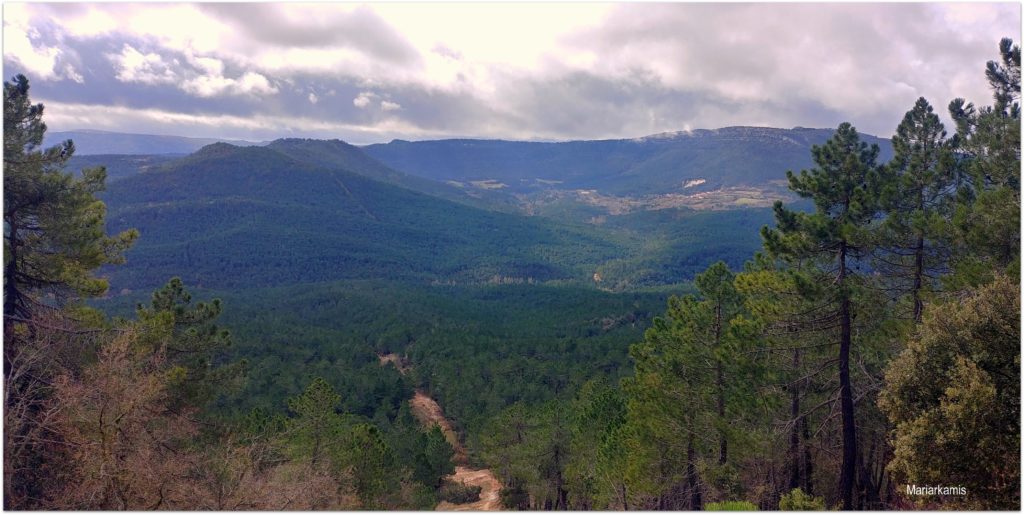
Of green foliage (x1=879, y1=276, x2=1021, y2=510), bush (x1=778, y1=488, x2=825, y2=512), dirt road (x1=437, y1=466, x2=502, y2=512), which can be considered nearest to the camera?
green foliage (x1=879, y1=276, x2=1021, y2=510)

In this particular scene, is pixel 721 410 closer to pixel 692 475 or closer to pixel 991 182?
pixel 692 475

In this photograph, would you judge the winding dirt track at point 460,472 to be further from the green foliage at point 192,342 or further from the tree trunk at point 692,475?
the tree trunk at point 692,475

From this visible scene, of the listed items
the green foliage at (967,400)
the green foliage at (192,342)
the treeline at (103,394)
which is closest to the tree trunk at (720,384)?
the green foliage at (967,400)

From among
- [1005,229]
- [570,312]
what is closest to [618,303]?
[570,312]

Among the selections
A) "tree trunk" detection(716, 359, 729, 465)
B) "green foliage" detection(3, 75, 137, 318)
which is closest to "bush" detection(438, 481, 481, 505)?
"tree trunk" detection(716, 359, 729, 465)

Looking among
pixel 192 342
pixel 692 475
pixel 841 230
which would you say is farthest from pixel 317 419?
pixel 841 230

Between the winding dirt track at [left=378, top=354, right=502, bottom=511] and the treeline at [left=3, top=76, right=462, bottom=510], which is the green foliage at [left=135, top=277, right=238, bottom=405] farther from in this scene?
the winding dirt track at [left=378, top=354, right=502, bottom=511]
